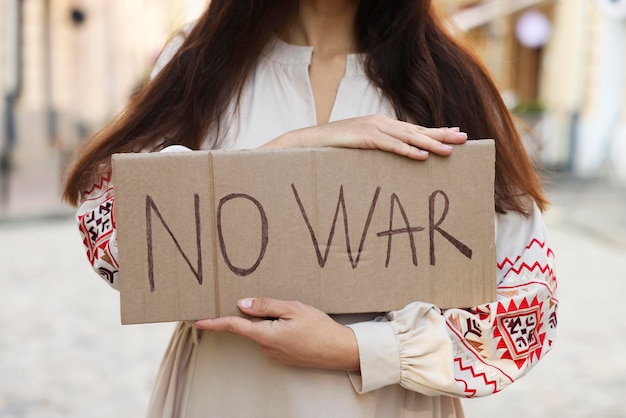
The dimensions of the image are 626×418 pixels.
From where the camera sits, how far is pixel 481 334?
160 cm

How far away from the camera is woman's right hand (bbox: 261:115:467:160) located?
1.49 m

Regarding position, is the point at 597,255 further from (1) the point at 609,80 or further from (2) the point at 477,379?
(1) the point at 609,80

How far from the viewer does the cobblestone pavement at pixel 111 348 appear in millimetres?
4770

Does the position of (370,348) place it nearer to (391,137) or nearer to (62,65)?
(391,137)

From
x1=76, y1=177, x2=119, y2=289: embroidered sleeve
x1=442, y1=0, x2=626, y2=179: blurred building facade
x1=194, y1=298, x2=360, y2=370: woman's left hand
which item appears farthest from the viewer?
x1=442, y1=0, x2=626, y2=179: blurred building facade

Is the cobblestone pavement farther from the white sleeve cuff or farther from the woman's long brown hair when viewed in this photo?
the white sleeve cuff

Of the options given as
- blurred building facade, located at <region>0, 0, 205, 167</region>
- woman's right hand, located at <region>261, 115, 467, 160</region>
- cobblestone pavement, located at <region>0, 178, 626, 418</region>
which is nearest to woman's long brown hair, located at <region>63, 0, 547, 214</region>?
woman's right hand, located at <region>261, 115, 467, 160</region>

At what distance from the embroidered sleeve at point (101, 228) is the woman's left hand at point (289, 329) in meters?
0.27

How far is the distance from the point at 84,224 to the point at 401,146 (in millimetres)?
668

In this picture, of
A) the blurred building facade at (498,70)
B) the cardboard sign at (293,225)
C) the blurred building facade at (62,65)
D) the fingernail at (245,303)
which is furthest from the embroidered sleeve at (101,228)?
the blurred building facade at (498,70)

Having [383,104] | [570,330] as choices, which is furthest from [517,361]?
[570,330]

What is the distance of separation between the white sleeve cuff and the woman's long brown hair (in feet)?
1.18

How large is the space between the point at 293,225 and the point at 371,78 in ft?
1.57

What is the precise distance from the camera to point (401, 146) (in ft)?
4.89
